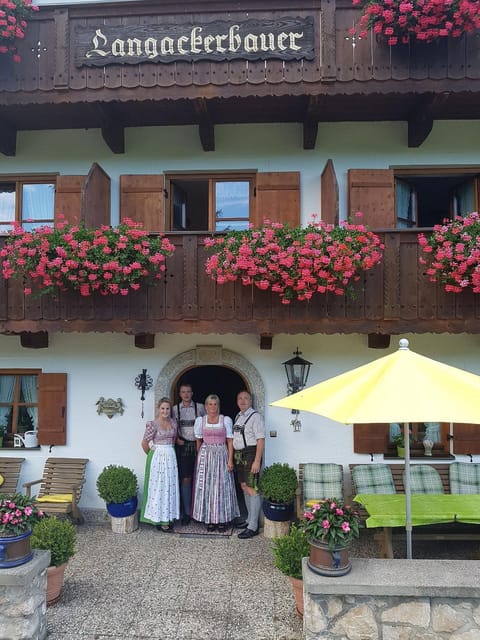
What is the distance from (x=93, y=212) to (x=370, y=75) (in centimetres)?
423

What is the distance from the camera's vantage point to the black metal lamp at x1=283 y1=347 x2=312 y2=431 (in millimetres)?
7199

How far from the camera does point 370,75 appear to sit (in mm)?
6660

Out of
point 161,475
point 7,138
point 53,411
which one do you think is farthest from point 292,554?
point 7,138

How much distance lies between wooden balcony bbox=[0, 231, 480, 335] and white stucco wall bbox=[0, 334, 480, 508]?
101cm

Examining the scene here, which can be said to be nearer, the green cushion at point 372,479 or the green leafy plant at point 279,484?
the green leafy plant at point 279,484

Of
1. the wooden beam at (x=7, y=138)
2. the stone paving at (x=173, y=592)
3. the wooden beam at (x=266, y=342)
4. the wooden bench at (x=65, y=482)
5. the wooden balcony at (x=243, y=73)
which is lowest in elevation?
the stone paving at (x=173, y=592)

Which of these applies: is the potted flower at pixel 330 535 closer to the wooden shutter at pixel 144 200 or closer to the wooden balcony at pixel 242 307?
the wooden balcony at pixel 242 307

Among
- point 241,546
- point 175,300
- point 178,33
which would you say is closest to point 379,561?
point 241,546

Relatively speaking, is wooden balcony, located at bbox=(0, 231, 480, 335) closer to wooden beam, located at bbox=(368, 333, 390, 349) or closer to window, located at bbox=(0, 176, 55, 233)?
wooden beam, located at bbox=(368, 333, 390, 349)

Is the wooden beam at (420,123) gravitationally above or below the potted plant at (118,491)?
above

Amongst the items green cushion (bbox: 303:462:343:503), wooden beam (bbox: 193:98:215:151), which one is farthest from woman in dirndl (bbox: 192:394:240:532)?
wooden beam (bbox: 193:98:215:151)

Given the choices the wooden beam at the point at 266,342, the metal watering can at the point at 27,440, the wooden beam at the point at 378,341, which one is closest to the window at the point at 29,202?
the metal watering can at the point at 27,440

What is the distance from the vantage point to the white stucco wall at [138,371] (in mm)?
7328

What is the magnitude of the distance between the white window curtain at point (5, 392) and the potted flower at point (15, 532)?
3.96 m
